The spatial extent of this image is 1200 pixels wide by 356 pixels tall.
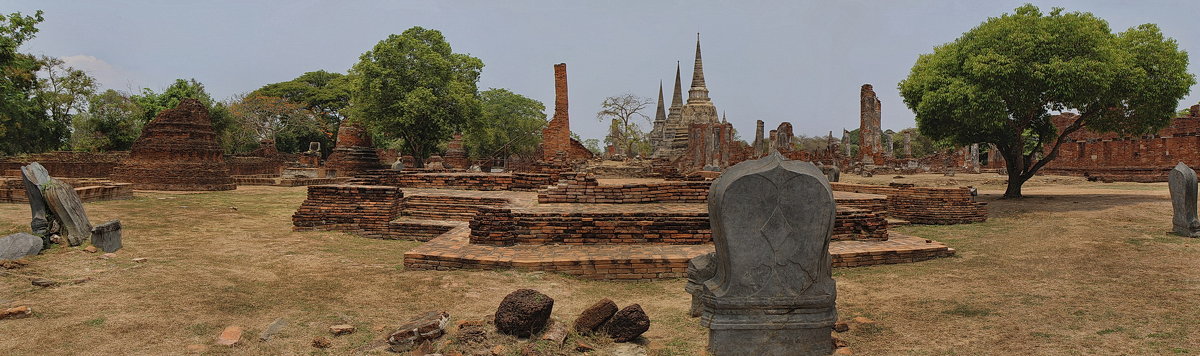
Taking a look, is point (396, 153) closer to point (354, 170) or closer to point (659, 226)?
point (354, 170)

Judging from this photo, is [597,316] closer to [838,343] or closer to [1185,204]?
[838,343]

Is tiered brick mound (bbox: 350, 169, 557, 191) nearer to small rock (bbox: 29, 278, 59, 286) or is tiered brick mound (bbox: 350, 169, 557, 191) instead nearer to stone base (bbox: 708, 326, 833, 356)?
small rock (bbox: 29, 278, 59, 286)

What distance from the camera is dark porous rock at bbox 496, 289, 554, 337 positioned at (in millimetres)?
3834

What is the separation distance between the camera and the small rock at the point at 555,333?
12.5 ft

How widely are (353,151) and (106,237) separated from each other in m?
12.0

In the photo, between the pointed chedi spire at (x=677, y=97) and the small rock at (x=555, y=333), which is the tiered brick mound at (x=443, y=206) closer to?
the small rock at (x=555, y=333)

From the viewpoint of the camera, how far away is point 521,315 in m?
3.84

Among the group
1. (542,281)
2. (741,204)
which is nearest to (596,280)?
(542,281)

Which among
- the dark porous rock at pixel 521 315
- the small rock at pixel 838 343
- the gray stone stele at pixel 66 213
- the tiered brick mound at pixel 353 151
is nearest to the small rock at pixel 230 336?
the dark porous rock at pixel 521 315

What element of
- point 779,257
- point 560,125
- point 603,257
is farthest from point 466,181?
point 779,257

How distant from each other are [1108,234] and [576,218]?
673 centimetres

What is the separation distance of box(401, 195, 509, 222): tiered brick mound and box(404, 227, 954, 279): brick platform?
7.86 ft

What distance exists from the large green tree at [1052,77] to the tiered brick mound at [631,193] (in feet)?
21.1

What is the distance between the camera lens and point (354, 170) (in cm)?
1784
